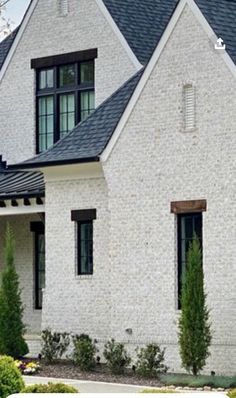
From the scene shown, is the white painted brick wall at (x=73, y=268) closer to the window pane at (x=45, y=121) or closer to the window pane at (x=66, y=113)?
the window pane at (x=66, y=113)

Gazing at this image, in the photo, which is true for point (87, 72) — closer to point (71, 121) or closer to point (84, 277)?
point (71, 121)

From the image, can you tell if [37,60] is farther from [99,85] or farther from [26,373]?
[26,373]

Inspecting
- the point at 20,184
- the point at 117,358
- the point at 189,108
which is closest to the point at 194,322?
the point at 117,358

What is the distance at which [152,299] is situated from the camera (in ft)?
100

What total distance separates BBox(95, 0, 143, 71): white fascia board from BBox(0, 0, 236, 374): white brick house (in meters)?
0.04

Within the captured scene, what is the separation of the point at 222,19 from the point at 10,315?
325 inches

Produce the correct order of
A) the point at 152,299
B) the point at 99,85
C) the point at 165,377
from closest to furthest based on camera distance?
the point at 165,377 < the point at 152,299 < the point at 99,85

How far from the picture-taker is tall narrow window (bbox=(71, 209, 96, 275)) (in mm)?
33438

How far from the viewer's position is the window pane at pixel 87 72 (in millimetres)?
36781

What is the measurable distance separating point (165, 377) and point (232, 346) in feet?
4.72

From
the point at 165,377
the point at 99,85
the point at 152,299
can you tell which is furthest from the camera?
the point at 99,85

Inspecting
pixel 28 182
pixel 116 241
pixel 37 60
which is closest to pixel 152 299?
pixel 116 241

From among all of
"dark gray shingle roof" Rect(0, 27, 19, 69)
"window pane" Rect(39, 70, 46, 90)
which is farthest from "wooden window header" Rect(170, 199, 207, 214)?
"dark gray shingle roof" Rect(0, 27, 19, 69)

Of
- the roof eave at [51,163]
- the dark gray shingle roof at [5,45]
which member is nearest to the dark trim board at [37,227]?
the roof eave at [51,163]
